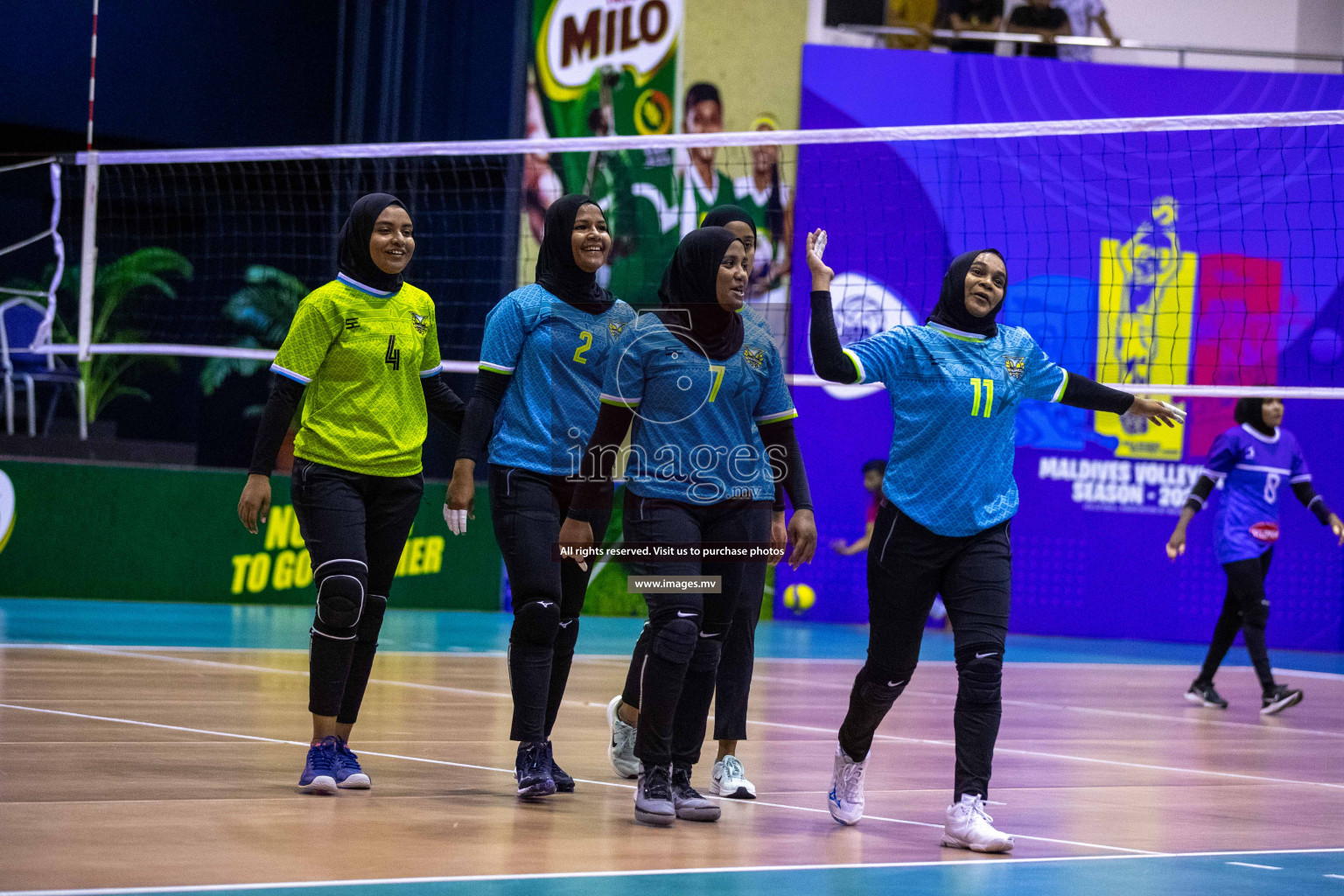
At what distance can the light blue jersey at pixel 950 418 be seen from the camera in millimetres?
5324

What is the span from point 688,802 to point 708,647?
48 centimetres

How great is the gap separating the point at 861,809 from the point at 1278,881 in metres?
1.31

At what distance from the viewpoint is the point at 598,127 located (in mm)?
17250

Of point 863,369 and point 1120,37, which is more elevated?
point 1120,37

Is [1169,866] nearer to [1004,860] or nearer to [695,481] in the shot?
[1004,860]

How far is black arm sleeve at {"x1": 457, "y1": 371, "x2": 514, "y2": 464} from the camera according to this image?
5.70 meters

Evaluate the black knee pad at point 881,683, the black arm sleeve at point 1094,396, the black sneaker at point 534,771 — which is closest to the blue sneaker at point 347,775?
A: the black sneaker at point 534,771

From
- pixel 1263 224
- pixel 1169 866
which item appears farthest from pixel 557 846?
pixel 1263 224

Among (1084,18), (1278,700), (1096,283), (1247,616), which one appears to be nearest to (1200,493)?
(1247,616)

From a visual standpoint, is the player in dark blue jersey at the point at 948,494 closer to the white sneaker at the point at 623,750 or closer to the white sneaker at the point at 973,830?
the white sneaker at the point at 973,830

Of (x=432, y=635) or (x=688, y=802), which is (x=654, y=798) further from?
(x=432, y=635)

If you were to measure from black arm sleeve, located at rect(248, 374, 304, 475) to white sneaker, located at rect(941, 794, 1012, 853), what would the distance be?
2397 millimetres

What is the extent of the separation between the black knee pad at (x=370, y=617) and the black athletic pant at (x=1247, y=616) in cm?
679

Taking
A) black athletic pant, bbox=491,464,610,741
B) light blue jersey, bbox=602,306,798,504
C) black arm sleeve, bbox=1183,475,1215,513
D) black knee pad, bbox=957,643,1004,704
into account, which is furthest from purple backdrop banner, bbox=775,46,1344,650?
black knee pad, bbox=957,643,1004,704
